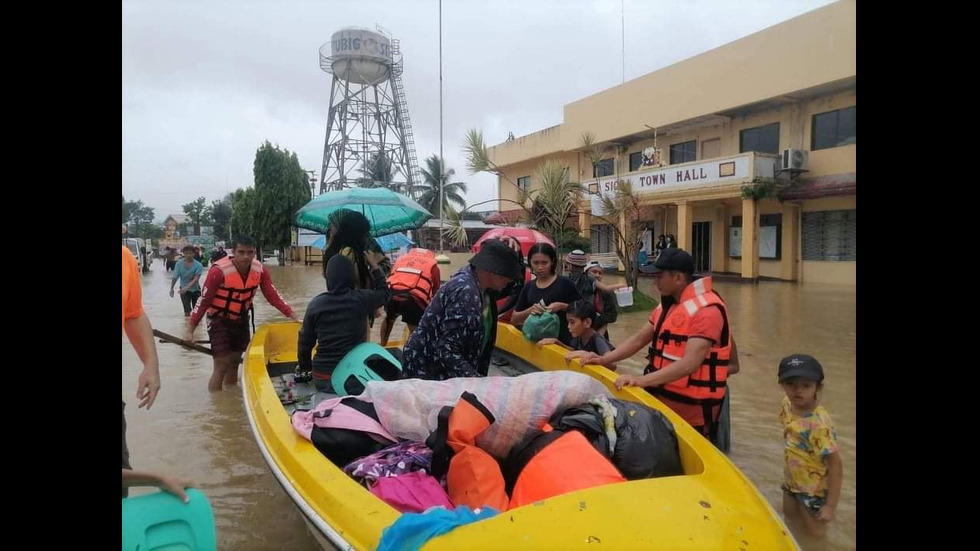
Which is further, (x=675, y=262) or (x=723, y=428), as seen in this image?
(x=723, y=428)

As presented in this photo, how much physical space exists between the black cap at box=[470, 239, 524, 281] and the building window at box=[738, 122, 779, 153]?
12.8 metres

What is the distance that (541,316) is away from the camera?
12.8 ft

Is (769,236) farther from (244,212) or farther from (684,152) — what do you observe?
(244,212)

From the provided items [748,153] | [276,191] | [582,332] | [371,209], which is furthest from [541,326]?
[276,191]

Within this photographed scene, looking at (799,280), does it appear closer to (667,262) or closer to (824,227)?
(824,227)

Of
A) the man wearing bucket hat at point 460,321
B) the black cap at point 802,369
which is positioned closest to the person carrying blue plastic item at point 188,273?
the man wearing bucket hat at point 460,321

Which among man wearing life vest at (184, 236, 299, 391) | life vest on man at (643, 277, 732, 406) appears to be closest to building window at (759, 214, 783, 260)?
man wearing life vest at (184, 236, 299, 391)

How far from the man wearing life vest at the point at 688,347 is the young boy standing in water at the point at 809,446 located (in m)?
0.29

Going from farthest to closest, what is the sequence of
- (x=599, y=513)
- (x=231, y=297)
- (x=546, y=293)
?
(x=231, y=297)
(x=546, y=293)
(x=599, y=513)

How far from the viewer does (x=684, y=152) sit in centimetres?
1573

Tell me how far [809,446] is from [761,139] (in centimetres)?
1318

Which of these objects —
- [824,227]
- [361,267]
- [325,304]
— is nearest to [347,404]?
[325,304]
